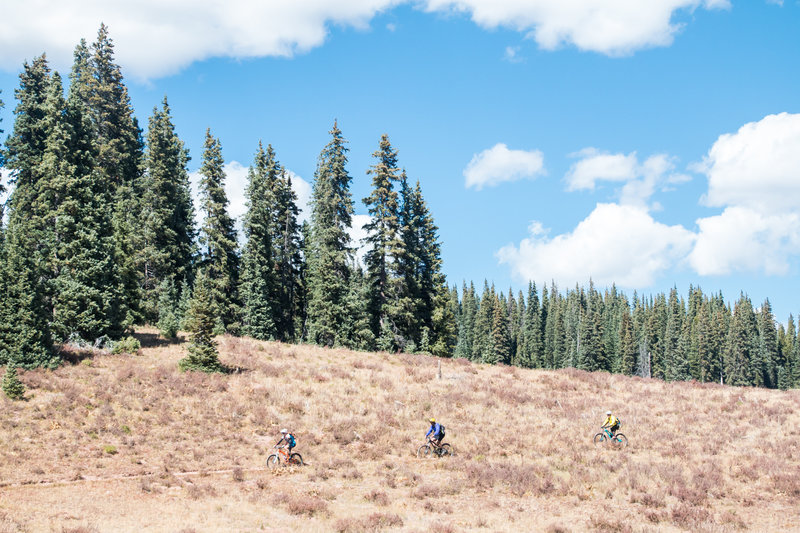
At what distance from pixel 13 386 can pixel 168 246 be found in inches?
1056

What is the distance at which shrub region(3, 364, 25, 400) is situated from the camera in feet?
78.1

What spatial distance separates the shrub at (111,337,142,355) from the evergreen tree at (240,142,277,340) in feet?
45.1

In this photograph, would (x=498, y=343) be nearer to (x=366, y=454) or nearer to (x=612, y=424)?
(x=612, y=424)

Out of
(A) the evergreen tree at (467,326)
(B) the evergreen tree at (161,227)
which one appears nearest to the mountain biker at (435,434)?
(B) the evergreen tree at (161,227)

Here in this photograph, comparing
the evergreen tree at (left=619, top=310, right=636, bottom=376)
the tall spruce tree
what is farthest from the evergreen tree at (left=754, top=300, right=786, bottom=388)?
the tall spruce tree

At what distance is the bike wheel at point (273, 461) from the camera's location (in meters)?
22.1

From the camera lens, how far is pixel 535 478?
20766 millimetres

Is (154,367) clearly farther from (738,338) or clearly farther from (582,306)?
(582,306)

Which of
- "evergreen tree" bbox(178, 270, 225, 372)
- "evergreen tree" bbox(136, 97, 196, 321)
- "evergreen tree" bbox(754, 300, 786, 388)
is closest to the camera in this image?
"evergreen tree" bbox(178, 270, 225, 372)

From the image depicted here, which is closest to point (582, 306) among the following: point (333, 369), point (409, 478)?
point (333, 369)

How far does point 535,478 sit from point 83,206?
3065cm

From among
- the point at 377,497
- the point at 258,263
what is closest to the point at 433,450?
the point at 377,497

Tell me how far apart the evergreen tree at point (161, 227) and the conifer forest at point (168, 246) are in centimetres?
13

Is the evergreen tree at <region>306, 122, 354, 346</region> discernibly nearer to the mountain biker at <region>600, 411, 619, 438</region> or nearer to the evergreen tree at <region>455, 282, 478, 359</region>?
the mountain biker at <region>600, 411, 619, 438</region>
